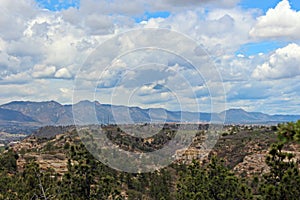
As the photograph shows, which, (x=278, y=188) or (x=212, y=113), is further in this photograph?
(x=212, y=113)

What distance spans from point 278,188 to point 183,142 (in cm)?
1738

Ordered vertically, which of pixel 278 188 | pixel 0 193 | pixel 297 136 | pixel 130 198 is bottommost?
pixel 130 198

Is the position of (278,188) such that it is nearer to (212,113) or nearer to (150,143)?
(212,113)

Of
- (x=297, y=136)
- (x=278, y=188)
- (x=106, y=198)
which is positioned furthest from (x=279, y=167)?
(x=297, y=136)

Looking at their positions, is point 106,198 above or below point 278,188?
below

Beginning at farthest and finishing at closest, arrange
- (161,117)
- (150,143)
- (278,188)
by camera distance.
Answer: (150,143) → (161,117) → (278,188)

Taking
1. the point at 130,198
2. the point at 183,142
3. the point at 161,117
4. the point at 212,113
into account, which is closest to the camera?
the point at 212,113

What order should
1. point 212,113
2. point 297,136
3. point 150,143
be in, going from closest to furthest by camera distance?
point 297,136 < point 212,113 < point 150,143

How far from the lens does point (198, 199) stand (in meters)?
34.1

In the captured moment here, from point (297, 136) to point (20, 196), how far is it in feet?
97.3

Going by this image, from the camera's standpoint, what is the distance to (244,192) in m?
30.1

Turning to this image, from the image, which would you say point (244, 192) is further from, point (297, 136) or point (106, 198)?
point (297, 136)

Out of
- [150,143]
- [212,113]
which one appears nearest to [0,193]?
[212,113]

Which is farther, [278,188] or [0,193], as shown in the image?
[0,193]
